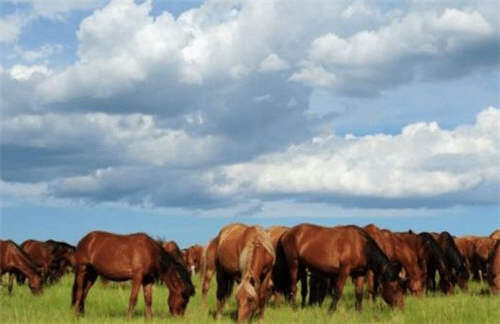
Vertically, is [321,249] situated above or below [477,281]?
above

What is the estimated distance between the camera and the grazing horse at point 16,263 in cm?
2414

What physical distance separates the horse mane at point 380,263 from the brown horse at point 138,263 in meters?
5.23

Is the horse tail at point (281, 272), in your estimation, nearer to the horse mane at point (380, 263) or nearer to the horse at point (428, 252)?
the horse mane at point (380, 263)

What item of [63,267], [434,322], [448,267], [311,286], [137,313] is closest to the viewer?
[434,322]

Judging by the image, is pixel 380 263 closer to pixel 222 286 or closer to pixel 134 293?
pixel 222 286

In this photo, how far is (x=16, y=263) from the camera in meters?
24.5

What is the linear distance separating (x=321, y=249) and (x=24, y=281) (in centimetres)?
1761

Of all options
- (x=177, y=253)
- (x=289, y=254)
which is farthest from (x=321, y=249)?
(x=177, y=253)

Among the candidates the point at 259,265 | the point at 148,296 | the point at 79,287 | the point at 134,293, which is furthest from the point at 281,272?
the point at 79,287

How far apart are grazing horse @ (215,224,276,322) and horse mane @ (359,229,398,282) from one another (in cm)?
342

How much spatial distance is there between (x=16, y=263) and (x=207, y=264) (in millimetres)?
8456

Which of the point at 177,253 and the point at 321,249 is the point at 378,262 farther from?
the point at 177,253

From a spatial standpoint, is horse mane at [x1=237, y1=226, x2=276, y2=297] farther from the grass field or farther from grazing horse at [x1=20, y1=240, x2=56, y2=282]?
grazing horse at [x1=20, y1=240, x2=56, y2=282]

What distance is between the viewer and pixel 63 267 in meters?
32.6
